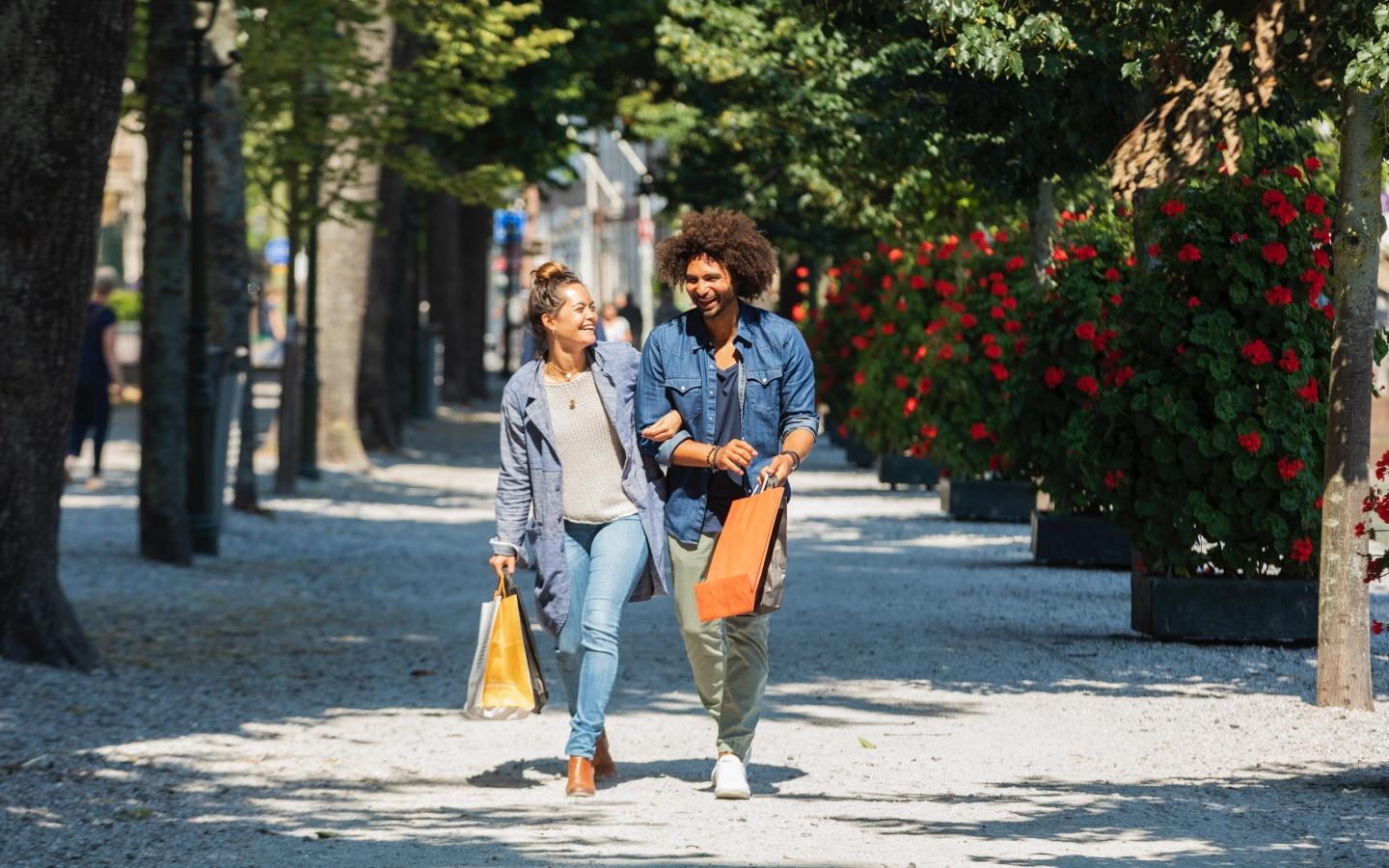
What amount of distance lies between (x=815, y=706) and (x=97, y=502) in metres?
12.9

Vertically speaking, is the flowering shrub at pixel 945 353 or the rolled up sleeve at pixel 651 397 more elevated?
the flowering shrub at pixel 945 353

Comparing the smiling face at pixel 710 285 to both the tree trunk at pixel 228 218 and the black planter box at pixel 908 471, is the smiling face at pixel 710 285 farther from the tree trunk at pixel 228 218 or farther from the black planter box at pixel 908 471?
the black planter box at pixel 908 471

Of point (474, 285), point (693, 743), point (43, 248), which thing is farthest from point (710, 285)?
point (474, 285)

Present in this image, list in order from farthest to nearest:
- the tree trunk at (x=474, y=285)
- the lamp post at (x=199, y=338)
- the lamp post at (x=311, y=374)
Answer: the tree trunk at (x=474, y=285) → the lamp post at (x=311, y=374) → the lamp post at (x=199, y=338)

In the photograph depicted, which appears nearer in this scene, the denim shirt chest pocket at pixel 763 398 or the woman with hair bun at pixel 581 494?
the denim shirt chest pocket at pixel 763 398

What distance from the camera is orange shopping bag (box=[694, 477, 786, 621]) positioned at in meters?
7.36

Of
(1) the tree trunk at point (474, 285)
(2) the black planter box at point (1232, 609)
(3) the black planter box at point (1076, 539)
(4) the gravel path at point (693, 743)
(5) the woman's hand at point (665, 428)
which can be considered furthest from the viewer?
(1) the tree trunk at point (474, 285)

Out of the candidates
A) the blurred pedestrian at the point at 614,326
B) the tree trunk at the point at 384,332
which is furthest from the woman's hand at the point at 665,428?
the blurred pedestrian at the point at 614,326

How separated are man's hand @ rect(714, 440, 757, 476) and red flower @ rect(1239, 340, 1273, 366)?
4377 millimetres

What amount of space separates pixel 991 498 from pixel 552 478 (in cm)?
1275

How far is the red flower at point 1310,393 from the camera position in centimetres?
1121

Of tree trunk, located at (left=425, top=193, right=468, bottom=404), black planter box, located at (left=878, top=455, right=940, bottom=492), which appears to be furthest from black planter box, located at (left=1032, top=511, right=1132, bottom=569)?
tree trunk, located at (left=425, top=193, right=468, bottom=404)

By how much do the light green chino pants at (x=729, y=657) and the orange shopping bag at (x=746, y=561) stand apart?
9.9 inches

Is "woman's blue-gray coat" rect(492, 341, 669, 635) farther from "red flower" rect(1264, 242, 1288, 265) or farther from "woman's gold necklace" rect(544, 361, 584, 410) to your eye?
"red flower" rect(1264, 242, 1288, 265)
